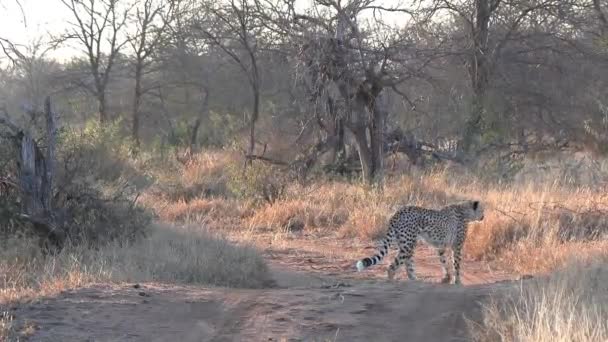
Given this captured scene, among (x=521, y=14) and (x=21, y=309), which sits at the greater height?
(x=521, y=14)

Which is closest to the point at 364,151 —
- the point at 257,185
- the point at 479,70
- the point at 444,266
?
the point at 257,185

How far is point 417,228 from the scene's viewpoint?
30.5ft

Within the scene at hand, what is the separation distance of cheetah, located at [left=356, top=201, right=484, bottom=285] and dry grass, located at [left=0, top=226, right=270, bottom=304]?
146 centimetres

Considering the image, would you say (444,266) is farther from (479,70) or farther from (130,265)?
(479,70)

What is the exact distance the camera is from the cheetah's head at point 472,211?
9.66 m

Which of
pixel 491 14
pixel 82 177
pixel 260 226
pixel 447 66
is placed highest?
pixel 491 14

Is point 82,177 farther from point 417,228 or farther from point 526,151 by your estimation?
point 526,151

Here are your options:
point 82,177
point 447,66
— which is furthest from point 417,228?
point 447,66

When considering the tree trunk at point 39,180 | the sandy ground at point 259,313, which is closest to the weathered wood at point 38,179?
the tree trunk at point 39,180

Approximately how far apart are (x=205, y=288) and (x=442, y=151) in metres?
11.8

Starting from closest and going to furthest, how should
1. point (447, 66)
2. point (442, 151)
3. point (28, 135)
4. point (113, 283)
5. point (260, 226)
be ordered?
point (113, 283), point (28, 135), point (260, 226), point (442, 151), point (447, 66)

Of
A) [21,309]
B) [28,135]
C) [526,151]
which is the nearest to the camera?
[21,309]

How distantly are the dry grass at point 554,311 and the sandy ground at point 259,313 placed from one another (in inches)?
10.2

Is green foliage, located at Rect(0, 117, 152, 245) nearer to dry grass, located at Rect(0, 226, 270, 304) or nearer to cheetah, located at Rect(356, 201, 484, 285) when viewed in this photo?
dry grass, located at Rect(0, 226, 270, 304)
